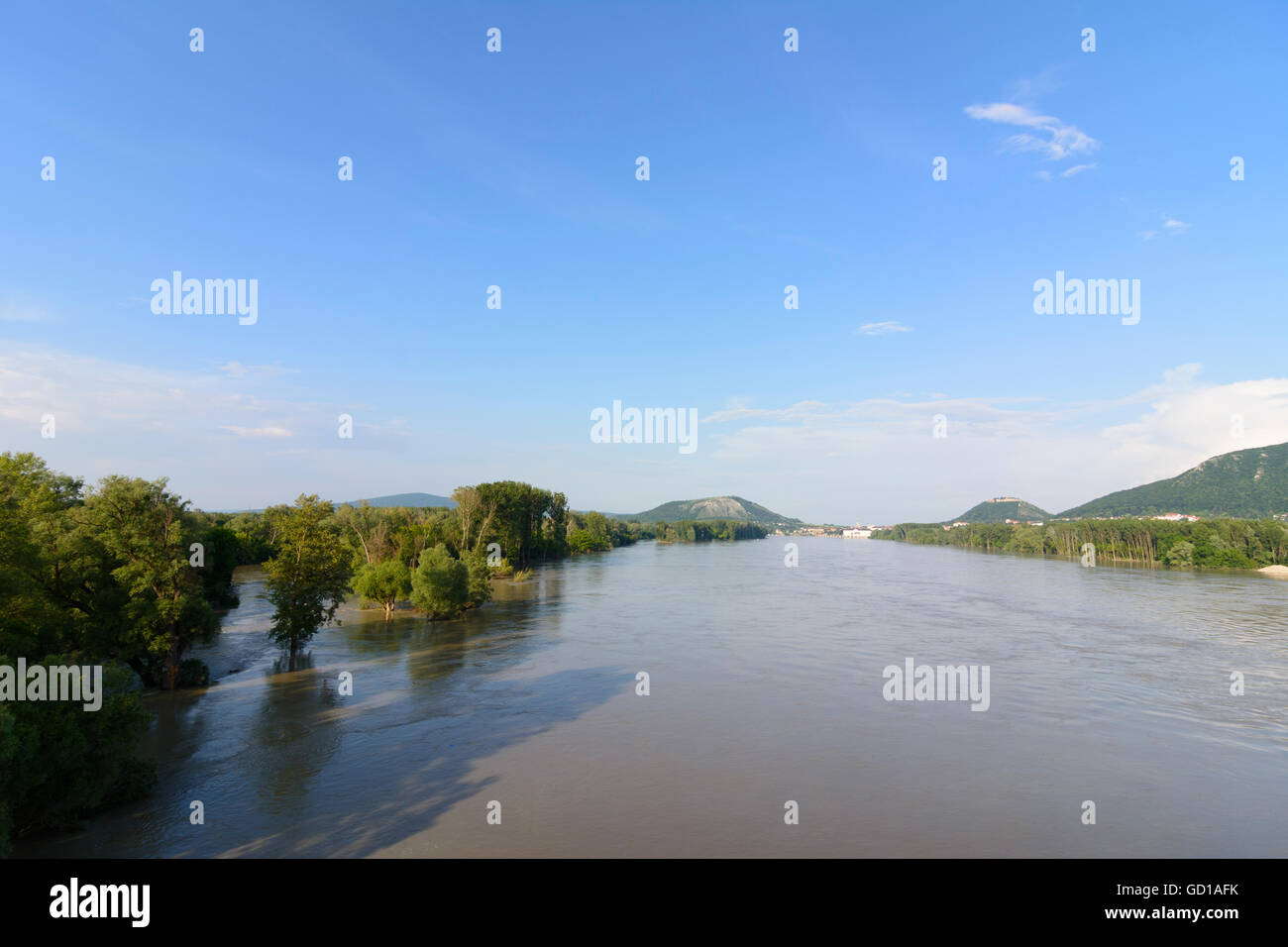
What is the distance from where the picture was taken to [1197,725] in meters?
22.9

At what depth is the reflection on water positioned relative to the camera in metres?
14.7

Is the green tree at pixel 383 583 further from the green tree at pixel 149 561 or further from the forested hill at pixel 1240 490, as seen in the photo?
the forested hill at pixel 1240 490

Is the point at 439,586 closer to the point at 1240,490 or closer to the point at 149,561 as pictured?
the point at 149,561

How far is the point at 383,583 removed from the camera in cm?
4756

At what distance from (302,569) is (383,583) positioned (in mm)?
16927

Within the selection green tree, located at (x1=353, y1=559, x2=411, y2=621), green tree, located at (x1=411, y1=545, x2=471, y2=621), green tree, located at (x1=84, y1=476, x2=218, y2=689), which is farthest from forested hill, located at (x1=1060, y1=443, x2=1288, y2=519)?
green tree, located at (x1=84, y1=476, x2=218, y2=689)

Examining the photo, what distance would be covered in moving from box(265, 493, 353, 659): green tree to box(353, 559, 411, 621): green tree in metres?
14.9

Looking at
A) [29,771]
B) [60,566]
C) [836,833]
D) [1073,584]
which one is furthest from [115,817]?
[1073,584]

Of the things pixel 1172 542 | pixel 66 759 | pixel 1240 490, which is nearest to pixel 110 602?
pixel 66 759

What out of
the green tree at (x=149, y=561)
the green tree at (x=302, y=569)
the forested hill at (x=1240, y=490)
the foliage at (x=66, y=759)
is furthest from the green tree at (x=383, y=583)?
the forested hill at (x=1240, y=490)

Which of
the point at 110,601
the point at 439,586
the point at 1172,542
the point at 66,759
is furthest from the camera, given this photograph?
the point at 1172,542

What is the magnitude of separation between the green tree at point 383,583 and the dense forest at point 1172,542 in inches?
4062

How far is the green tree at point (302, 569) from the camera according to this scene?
31141 millimetres
